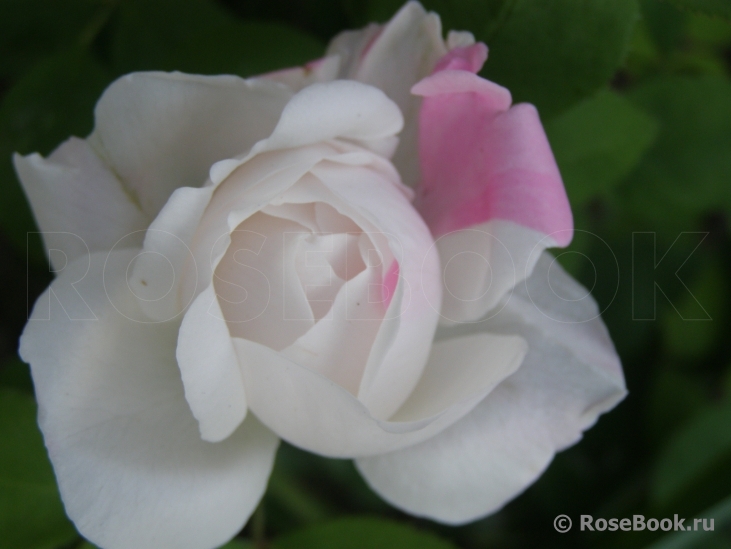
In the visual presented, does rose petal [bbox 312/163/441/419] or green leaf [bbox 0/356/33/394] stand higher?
rose petal [bbox 312/163/441/419]

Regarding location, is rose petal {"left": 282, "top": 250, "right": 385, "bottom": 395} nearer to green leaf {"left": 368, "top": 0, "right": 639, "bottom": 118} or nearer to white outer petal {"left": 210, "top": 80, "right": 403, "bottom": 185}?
white outer petal {"left": 210, "top": 80, "right": 403, "bottom": 185}

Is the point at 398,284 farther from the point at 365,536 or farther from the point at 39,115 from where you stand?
the point at 39,115

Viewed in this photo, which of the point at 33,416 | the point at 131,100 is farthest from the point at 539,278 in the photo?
the point at 33,416

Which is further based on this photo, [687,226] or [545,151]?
[687,226]

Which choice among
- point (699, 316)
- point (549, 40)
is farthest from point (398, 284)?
point (699, 316)

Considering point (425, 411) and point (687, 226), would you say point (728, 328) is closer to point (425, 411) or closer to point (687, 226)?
point (687, 226)

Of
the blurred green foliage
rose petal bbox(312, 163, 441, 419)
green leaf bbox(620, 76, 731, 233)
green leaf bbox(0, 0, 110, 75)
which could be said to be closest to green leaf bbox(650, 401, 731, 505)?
the blurred green foliage
